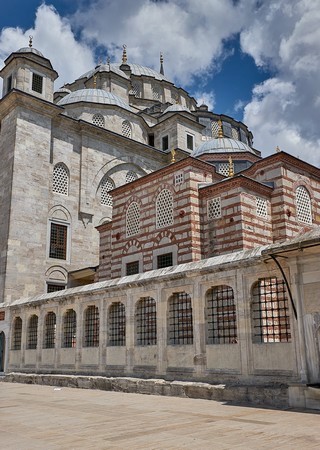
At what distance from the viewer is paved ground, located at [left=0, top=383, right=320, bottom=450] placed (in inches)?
167

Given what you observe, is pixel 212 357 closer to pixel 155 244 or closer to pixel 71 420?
pixel 71 420

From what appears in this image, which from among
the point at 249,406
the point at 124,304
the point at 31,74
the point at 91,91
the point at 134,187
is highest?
the point at 91,91

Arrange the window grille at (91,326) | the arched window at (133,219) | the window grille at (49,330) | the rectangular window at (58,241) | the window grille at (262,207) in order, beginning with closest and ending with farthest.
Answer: the window grille at (91,326), the window grille at (49,330), the window grille at (262,207), the arched window at (133,219), the rectangular window at (58,241)

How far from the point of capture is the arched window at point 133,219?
17703 mm

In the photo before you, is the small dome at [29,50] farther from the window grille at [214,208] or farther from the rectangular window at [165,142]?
the window grille at [214,208]

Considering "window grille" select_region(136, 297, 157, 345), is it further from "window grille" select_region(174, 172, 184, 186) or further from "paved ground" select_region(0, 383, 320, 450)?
"window grille" select_region(174, 172, 184, 186)

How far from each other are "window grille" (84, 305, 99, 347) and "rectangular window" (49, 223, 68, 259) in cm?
971

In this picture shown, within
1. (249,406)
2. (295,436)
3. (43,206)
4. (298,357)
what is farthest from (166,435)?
(43,206)

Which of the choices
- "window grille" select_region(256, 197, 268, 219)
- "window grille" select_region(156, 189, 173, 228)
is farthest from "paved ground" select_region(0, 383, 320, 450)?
"window grille" select_region(156, 189, 173, 228)

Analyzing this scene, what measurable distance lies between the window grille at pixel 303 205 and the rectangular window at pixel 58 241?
443 inches

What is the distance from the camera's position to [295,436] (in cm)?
446

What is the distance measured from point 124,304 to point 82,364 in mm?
2413

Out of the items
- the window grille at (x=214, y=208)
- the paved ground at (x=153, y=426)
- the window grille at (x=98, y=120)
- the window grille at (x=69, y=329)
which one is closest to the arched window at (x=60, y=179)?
the window grille at (x=98, y=120)

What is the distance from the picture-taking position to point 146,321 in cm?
1009
